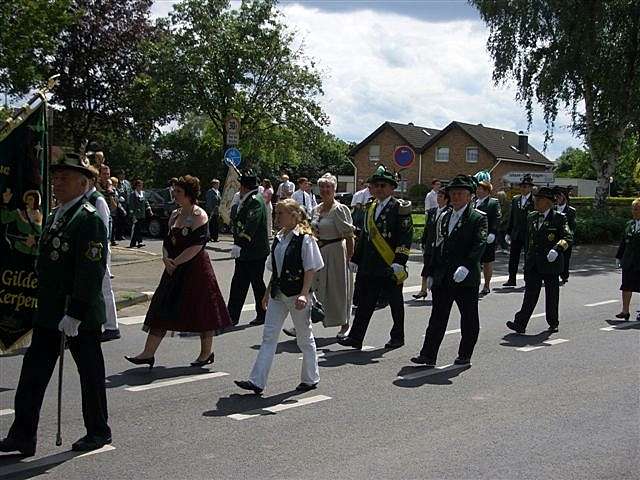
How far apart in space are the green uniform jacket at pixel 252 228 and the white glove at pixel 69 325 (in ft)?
16.5

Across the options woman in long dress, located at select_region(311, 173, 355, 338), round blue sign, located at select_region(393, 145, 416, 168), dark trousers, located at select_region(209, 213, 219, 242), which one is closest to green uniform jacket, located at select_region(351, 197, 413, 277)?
woman in long dress, located at select_region(311, 173, 355, 338)

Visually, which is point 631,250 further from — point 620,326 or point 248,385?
point 248,385

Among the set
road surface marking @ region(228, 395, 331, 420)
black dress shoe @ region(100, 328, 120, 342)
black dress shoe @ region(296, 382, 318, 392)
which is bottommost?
road surface marking @ region(228, 395, 331, 420)

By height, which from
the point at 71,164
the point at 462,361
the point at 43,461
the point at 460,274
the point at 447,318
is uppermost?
the point at 71,164

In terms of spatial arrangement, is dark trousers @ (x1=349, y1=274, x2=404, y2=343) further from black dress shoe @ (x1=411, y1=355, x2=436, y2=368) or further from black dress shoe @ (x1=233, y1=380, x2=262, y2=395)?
black dress shoe @ (x1=233, y1=380, x2=262, y2=395)

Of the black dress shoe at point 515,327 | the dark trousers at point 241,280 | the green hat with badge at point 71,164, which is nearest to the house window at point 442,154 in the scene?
the black dress shoe at point 515,327

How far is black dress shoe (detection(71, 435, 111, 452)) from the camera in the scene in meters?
5.51

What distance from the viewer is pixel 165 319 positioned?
774cm

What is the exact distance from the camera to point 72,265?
5465mm

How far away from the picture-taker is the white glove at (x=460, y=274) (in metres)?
8.17

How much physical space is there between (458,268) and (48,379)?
4277 millimetres

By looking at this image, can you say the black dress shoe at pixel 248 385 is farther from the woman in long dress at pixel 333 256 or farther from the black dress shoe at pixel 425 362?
the woman in long dress at pixel 333 256

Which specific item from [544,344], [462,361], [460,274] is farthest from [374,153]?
[460,274]

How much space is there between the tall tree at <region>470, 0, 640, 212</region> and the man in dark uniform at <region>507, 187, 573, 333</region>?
17803 mm
